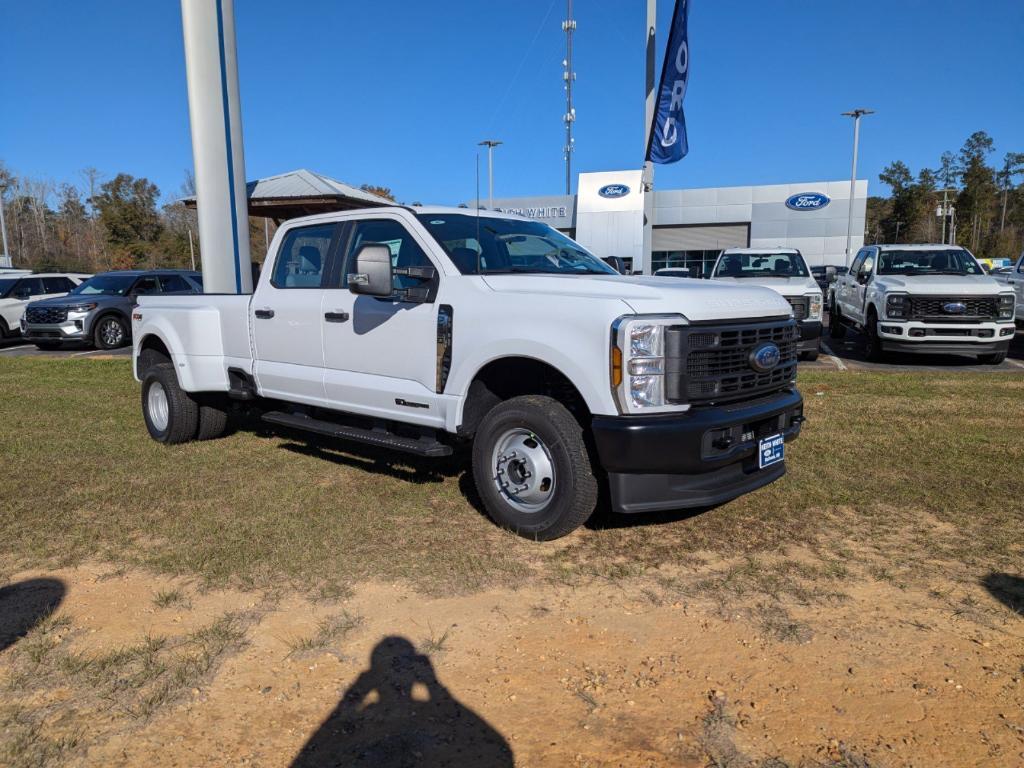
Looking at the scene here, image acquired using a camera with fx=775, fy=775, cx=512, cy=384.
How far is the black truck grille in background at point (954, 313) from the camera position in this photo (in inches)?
452

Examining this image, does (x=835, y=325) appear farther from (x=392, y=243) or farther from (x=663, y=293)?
(x=663, y=293)

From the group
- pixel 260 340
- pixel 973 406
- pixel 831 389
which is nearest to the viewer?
pixel 260 340

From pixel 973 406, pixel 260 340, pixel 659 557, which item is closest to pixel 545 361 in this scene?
pixel 659 557

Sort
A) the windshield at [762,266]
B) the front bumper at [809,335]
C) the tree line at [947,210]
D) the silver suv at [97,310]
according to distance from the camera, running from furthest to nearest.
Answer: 1. the tree line at [947,210]
2. the silver suv at [97,310]
3. the windshield at [762,266]
4. the front bumper at [809,335]

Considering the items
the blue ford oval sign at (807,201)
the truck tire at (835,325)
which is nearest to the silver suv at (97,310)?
the truck tire at (835,325)

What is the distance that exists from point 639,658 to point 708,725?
Answer: 51 cm

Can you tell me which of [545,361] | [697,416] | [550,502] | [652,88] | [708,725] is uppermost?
[652,88]

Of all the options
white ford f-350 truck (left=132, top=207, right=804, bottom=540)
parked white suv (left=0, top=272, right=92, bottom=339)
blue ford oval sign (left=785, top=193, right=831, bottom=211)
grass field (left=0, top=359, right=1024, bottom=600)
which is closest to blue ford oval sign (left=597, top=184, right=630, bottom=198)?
blue ford oval sign (left=785, top=193, right=831, bottom=211)

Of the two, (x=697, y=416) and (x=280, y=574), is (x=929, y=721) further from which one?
(x=280, y=574)

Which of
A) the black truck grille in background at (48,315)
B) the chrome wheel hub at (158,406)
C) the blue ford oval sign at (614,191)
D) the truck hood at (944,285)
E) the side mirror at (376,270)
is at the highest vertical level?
the blue ford oval sign at (614,191)

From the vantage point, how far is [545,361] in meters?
4.33

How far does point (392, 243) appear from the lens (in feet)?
18.0

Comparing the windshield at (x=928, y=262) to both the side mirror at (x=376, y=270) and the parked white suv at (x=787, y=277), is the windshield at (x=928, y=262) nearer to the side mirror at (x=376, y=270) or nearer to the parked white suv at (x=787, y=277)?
the parked white suv at (x=787, y=277)

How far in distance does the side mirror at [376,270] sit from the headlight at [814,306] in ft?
30.2
